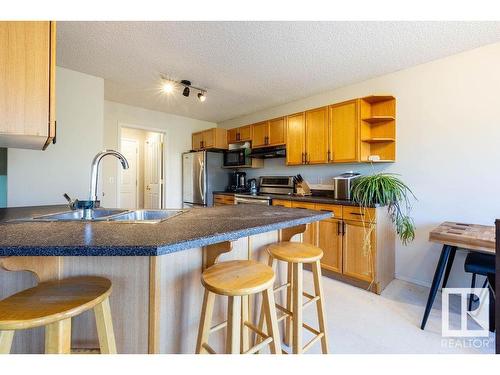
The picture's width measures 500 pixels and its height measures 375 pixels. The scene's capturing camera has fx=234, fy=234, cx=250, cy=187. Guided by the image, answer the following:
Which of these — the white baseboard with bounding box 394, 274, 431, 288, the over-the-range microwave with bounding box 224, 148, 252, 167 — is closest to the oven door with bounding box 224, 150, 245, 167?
the over-the-range microwave with bounding box 224, 148, 252, 167

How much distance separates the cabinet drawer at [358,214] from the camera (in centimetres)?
243

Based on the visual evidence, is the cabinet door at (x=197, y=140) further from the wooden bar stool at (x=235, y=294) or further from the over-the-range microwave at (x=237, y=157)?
the wooden bar stool at (x=235, y=294)

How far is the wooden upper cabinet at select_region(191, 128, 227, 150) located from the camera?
450 centimetres

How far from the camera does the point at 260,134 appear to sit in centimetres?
402

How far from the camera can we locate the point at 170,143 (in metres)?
4.58

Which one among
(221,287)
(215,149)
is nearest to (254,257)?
(221,287)

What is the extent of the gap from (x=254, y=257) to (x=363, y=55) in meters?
2.26

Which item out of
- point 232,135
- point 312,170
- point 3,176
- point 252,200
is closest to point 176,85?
point 232,135

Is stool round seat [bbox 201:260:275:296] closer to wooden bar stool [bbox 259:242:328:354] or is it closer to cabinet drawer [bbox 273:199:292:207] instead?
wooden bar stool [bbox 259:242:328:354]

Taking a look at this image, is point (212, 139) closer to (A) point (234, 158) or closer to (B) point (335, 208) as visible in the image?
(A) point (234, 158)

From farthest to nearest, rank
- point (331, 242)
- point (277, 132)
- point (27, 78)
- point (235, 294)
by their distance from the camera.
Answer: point (277, 132) → point (331, 242) → point (27, 78) → point (235, 294)

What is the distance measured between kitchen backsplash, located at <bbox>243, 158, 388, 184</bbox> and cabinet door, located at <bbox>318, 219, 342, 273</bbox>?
0.80m

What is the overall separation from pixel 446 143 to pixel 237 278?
8.68ft
